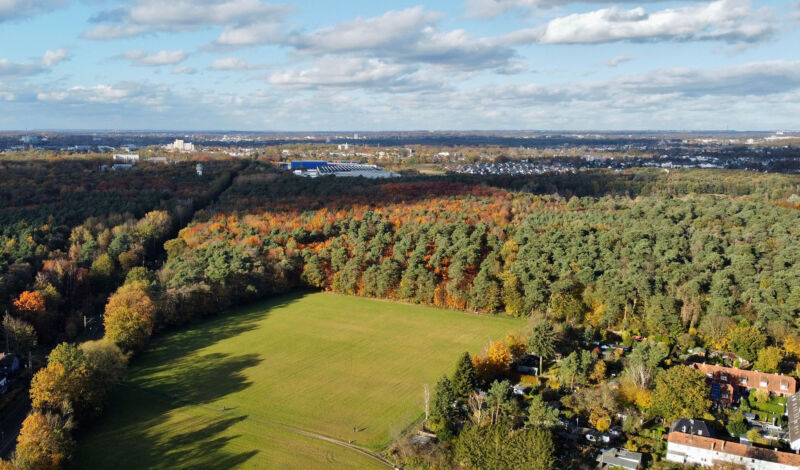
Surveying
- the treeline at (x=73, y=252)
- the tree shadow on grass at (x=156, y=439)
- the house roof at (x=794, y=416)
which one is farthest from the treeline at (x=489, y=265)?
the house roof at (x=794, y=416)

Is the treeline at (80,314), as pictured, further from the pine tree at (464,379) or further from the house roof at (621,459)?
the house roof at (621,459)

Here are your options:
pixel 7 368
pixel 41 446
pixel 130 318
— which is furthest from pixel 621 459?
pixel 7 368

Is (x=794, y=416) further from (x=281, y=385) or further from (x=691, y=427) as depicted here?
(x=281, y=385)

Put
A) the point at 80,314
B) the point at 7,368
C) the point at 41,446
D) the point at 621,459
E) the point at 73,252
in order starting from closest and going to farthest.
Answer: the point at 41,446
the point at 621,459
the point at 7,368
the point at 80,314
the point at 73,252

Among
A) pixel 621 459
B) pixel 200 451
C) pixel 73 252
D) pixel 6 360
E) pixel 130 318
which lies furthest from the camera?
pixel 73 252

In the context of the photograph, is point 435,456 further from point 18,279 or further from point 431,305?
point 18,279

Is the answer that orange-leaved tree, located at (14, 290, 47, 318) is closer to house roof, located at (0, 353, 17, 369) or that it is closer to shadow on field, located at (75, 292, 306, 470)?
house roof, located at (0, 353, 17, 369)
